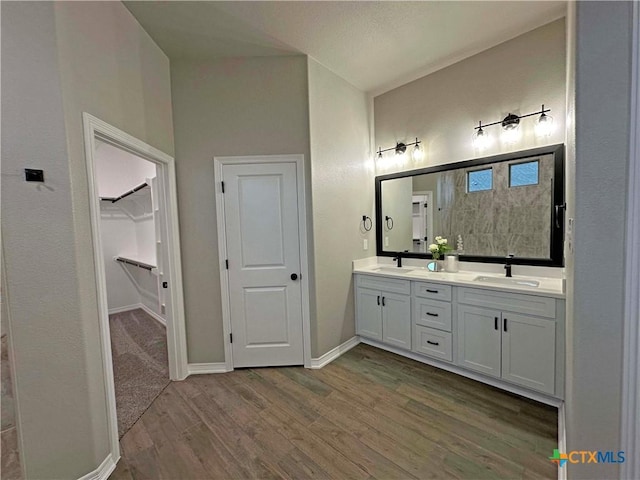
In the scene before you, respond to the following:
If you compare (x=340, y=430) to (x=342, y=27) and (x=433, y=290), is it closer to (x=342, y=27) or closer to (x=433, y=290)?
(x=433, y=290)

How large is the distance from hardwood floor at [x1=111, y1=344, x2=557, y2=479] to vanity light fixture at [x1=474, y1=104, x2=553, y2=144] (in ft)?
7.15

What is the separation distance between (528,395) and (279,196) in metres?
2.65

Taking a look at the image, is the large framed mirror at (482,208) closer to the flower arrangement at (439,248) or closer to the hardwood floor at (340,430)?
the flower arrangement at (439,248)

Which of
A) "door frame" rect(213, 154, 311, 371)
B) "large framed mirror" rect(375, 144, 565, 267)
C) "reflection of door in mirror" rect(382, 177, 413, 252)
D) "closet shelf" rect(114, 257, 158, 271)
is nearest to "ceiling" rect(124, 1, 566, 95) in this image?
"door frame" rect(213, 154, 311, 371)

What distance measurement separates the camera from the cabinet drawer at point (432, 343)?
2.42 m

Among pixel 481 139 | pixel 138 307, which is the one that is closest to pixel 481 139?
pixel 481 139

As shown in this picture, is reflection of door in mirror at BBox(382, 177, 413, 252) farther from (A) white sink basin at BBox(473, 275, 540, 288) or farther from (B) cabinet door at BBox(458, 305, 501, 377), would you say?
(B) cabinet door at BBox(458, 305, 501, 377)

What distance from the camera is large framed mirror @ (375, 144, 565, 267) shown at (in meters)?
2.22

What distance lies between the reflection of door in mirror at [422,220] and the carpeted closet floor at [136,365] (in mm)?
2956

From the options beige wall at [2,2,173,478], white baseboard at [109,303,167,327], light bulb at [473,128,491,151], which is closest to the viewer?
beige wall at [2,2,173,478]

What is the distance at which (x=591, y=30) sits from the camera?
934 mm

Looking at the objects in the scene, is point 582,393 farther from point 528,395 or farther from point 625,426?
point 528,395

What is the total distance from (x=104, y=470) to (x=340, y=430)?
56.4 inches

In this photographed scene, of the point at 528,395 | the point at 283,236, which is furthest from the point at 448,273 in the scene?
the point at 283,236
